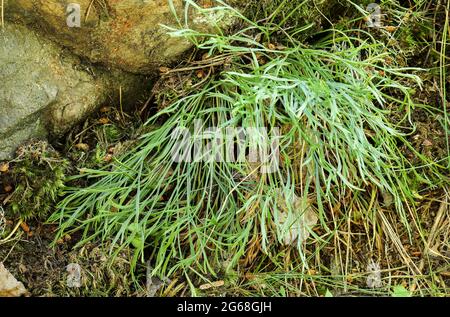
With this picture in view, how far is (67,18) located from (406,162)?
128 centimetres

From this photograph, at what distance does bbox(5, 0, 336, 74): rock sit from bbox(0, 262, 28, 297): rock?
0.78m

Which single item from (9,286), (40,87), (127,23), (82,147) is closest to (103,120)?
(82,147)

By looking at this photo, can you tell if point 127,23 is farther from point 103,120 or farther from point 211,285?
point 211,285

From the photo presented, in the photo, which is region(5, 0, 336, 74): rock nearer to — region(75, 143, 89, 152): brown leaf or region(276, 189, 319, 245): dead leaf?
region(75, 143, 89, 152): brown leaf

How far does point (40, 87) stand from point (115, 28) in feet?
1.06

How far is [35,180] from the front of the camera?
2020mm

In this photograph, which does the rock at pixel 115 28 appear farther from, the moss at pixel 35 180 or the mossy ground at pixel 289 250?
the moss at pixel 35 180

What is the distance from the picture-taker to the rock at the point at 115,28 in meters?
2.00

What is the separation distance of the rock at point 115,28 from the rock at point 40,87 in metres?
0.05

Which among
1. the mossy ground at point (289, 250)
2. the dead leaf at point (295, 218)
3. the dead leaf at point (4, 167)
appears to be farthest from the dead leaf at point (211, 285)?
the dead leaf at point (4, 167)

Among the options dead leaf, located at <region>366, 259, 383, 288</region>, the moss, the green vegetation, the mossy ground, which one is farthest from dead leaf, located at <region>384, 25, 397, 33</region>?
the moss

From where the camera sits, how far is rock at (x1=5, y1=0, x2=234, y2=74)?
6.56ft
